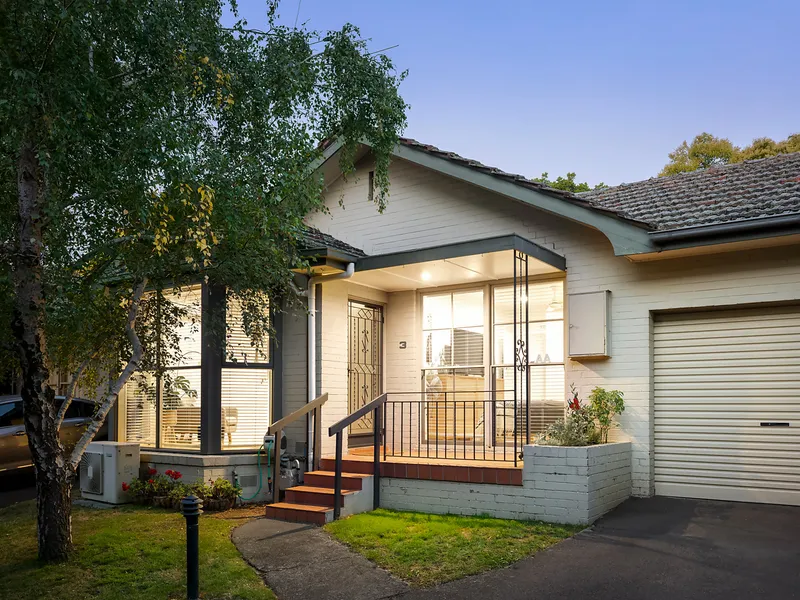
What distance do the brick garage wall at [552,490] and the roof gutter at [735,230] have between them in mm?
2369

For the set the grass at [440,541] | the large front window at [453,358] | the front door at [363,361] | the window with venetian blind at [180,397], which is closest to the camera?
the grass at [440,541]

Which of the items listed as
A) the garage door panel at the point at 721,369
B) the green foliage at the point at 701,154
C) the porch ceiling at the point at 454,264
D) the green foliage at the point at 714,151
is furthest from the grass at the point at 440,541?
the green foliage at the point at 701,154

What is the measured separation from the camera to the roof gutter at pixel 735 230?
23.1ft

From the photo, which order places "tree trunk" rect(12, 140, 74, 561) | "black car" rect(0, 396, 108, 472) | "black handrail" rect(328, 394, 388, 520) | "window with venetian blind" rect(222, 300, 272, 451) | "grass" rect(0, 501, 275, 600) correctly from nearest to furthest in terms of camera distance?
"grass" rect(0, 501, 275, 600), "tree trunk" rect(12, 140, 74, 561), "black handrail" rect(328, 394, 388, 520), "window with venetian blind" rect(222, 300, 272, 451), "black car" rect(0, 396, 108, 472)

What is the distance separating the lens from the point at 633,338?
8367 millimetres

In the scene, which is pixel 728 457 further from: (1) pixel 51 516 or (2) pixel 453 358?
(1) pixel 51 516

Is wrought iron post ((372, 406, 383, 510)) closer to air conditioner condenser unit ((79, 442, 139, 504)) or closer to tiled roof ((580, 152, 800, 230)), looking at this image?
air conditioner condenser unit ((79, 442, 139, 504))

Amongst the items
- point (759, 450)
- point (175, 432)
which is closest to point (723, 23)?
point (759, 450)

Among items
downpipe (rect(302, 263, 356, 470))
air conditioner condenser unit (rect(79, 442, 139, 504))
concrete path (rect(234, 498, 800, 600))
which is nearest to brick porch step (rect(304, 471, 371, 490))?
downpipe (rect(302, 263, 356, 470))

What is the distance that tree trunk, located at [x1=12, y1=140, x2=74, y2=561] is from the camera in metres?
6.17

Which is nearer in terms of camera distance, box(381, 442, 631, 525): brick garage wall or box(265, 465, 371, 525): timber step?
box(381, 442, 631, 525): brick garage wall

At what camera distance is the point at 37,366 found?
249 inches

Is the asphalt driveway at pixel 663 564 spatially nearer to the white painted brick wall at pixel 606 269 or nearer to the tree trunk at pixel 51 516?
the white painted brick wall at pixel 606 269

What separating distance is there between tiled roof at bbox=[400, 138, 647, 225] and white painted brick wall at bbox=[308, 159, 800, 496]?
55 centimetres
